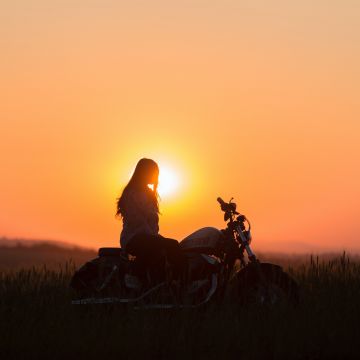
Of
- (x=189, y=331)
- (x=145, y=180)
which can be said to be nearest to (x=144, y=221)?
(x=145, y=180)

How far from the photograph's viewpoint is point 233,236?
10.6 metres

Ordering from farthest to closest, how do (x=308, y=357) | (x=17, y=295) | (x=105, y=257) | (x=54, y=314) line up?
(x=17, y=295) → (x=105, y=257) → (x=54, y=314) → (x=308, y=357)

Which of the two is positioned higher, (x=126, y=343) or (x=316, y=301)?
(x=316, y=301)

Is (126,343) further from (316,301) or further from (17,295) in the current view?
(17,295)

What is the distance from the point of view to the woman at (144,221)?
1043cm

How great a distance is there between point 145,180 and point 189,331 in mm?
2340

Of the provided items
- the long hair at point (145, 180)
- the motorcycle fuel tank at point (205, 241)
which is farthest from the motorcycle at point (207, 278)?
the long hair at point (145, 180)

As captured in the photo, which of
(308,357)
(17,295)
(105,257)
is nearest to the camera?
(308,357)

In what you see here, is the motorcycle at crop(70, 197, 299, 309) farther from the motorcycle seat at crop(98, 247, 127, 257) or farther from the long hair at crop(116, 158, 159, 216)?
the long hair at crop(116, 158, 159, 216)

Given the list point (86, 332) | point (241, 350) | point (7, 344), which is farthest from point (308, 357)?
point (7, 344)

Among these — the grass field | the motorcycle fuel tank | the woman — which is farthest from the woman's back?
the grass field

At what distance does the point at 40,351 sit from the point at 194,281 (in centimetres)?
264

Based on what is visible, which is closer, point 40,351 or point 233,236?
point 40,351

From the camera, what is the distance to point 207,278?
34.3 feet
